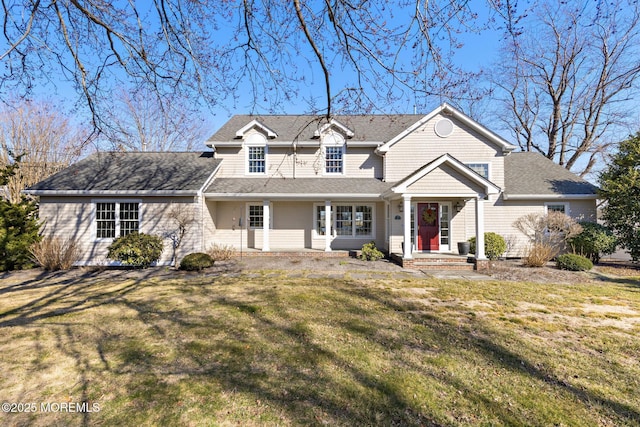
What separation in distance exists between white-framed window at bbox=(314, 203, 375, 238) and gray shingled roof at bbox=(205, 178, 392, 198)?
1.29m

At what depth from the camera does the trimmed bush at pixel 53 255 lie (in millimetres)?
11094

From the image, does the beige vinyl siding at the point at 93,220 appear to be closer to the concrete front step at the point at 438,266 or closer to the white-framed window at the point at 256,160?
the white-framed window at the point at 256,160

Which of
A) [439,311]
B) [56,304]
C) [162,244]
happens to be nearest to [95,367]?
[56,304]

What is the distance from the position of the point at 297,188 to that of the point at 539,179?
12.4m

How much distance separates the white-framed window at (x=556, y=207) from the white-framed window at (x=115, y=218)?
1917 centimetres

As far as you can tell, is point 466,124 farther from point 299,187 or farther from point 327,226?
point 299,187

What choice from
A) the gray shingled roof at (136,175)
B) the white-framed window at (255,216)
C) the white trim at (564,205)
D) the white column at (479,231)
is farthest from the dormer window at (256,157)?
the white trim at (564,205)

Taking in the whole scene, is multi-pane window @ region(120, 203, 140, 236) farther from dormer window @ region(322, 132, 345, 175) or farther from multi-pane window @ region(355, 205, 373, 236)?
multi-pane window @ region(355, 205, 373, 236)

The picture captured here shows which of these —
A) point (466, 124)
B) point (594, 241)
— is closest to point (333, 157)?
point (466, 124)

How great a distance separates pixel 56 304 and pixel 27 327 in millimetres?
1704

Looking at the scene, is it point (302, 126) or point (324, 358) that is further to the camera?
point (302, 126)

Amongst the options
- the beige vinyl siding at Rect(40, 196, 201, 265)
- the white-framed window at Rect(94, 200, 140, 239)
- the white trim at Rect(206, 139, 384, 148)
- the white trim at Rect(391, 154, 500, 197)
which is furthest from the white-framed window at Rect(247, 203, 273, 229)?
the white trim at Rect(391, 154, 500, 197)

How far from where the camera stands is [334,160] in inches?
601

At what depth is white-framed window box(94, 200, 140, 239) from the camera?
41.3 ft
